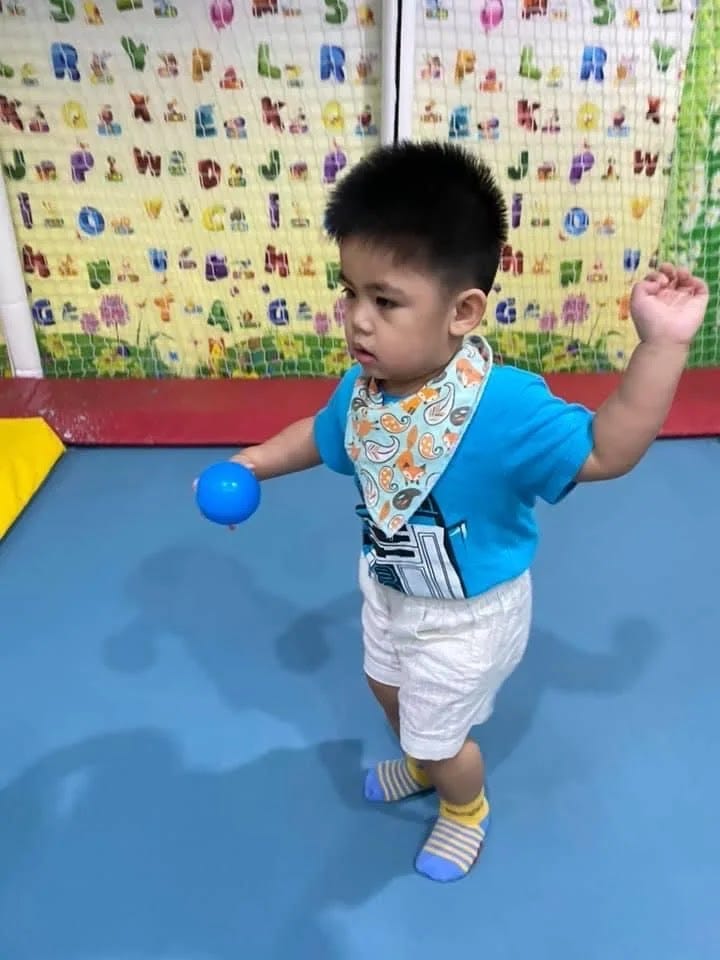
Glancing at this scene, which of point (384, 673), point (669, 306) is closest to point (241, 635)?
point (384, 673)

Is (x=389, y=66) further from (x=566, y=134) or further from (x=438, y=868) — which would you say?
(x=438, y=868)

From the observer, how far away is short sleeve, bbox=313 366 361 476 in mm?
879

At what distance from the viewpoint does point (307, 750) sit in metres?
1.20

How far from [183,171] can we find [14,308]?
0.56 meters

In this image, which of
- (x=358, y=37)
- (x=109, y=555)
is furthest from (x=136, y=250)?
(x=109, y=555)

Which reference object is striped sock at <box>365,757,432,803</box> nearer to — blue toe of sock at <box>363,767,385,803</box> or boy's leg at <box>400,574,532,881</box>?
blue toe of sock at <box>363,767,385,803</box>

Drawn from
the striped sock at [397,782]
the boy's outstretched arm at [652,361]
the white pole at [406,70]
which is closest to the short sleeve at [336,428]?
the boy's outstretched arm at [652,361]

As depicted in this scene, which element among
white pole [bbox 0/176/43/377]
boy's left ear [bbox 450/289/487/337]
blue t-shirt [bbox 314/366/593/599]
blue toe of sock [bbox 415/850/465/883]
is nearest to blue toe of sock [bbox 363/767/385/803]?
blue toe of sock [bbox 415/850/465/883]

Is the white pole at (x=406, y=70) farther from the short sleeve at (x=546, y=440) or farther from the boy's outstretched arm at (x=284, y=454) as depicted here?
the short sleeve at (x=546, y=440)

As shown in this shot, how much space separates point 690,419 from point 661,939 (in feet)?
4.24

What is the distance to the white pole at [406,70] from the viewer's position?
5.79 feet

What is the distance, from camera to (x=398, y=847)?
106 centimetres

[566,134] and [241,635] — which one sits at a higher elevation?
[566,134]

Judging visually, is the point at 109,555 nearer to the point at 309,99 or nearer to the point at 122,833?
the point at 122,833
